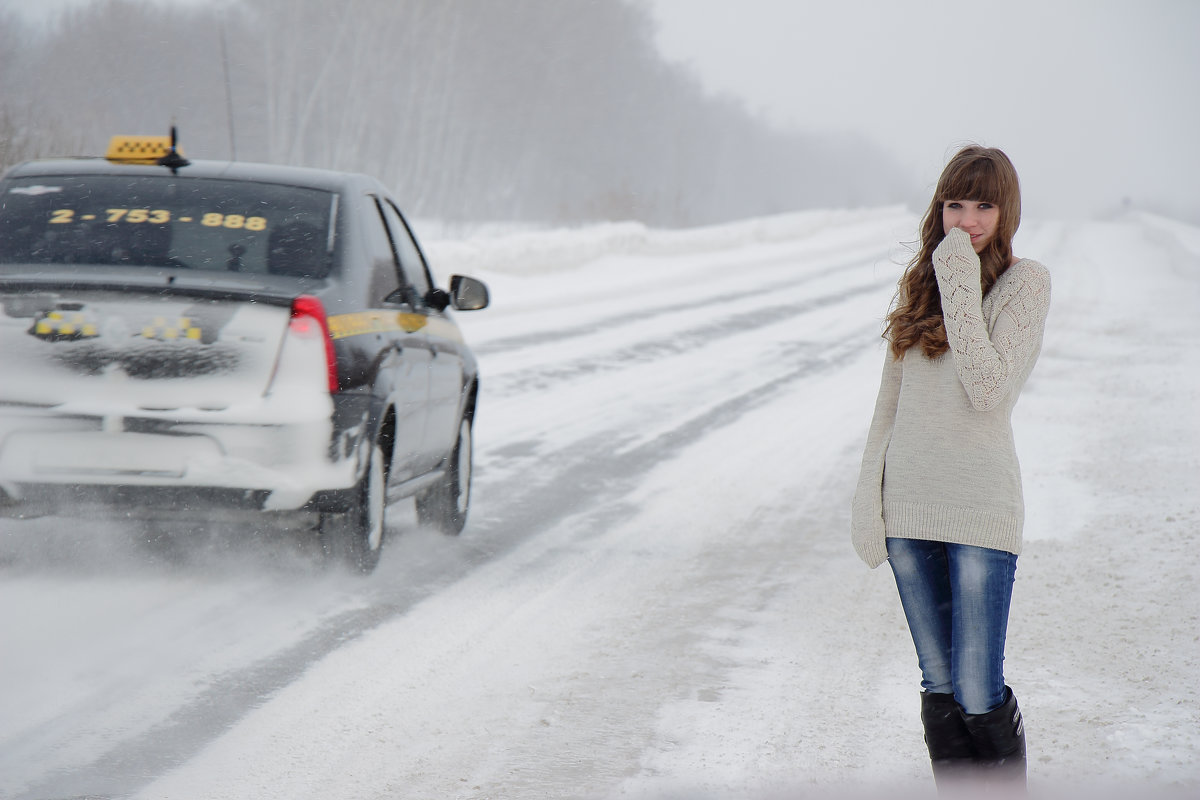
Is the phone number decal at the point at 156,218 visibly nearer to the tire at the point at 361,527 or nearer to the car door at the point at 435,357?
the car door at the point at 435,357

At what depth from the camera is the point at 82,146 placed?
18.4m

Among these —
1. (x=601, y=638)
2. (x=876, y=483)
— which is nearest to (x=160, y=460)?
(x=601, y=638)

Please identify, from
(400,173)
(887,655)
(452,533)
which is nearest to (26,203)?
(452,533)

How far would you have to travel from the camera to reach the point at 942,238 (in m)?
3.10

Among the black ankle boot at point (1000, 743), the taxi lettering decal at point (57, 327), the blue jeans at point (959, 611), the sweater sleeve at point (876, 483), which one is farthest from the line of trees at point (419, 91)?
the black ankle boot at point (1000, 743)

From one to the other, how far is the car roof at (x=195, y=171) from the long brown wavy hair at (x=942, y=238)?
10.8 feet

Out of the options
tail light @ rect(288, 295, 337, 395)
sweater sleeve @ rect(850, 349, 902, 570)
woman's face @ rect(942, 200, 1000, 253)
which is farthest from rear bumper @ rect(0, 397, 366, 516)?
woman's face @ rect(942, 200, 1000, 253)

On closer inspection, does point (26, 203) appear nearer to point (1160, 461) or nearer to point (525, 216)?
point (1160, 461)

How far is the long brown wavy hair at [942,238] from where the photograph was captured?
2953 mm

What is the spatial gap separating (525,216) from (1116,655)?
6565 centimetres

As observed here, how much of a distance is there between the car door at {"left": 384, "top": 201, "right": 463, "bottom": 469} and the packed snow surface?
523mm

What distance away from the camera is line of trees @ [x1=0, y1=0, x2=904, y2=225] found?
4375 centimetres

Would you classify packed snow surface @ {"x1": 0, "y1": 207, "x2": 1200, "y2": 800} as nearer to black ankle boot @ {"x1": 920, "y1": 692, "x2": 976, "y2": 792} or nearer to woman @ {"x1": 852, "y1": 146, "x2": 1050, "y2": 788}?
black ankle boot @ {"x1": 920, "y1": 692, "x2": 976, "y2": 792}

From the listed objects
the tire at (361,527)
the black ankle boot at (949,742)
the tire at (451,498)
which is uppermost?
the black ankle boot at (949,742)
